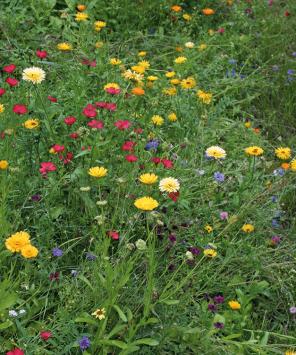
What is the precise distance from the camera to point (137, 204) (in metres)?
2.11

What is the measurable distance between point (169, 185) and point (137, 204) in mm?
246

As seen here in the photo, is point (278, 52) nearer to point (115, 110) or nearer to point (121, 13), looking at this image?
point (121, 13)

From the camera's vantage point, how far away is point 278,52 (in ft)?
13.7

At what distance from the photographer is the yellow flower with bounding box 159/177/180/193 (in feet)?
7.55

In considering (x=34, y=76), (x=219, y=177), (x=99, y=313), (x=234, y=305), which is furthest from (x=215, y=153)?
(x=99, y=313)

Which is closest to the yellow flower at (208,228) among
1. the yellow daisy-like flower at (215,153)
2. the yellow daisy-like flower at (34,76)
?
the yellow daisy-like flower at (215,153)

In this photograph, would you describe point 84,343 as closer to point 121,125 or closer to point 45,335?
point 45,335

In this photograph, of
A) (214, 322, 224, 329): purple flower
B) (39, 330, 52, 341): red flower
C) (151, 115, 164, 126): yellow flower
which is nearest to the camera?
(39, 330, 52, 341): red flower

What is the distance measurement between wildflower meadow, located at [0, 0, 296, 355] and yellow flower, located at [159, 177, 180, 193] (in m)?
0.02

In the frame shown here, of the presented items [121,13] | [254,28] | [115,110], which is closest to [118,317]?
[115,110]

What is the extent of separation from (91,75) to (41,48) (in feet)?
2.34

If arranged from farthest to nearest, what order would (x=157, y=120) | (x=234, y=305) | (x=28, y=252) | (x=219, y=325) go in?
1. (x=157, y=120)
2. (x=234, y=305)
3. (x=219, y=325)
4. (x=28, y=252)

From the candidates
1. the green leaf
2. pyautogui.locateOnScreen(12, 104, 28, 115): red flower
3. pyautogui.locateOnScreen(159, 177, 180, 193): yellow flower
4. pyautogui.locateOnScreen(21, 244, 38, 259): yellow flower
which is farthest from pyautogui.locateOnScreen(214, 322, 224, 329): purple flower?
pyautogui.locateOnScreen(12, 104, 28, 115): red flower

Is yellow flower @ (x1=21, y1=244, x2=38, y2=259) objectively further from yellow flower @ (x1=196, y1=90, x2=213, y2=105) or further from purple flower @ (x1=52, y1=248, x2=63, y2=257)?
yellow flower @ (x1=196, y1=90, x2=213, y2=105)
